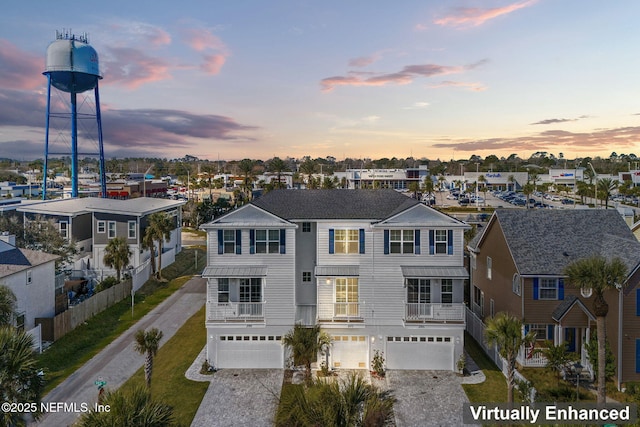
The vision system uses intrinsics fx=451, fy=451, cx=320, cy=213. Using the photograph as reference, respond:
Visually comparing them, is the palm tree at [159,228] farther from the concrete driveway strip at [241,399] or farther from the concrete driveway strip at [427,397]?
the concrete driveway strip at [427,397]

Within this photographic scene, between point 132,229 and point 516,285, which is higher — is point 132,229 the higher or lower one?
the higher one

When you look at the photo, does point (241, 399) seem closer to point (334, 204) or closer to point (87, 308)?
point (334, 204)

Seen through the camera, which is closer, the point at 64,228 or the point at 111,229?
the point at 64,228

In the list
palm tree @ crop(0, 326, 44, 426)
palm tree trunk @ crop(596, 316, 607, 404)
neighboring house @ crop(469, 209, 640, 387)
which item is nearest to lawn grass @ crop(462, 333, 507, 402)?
neighboring house @ crop(469, 209, 640, 387)

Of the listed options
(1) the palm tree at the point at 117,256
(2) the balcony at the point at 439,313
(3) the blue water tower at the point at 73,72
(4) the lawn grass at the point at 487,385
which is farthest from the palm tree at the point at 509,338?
(3) the blue water tower at the point at 73,72

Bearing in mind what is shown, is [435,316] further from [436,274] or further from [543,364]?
[543,364]

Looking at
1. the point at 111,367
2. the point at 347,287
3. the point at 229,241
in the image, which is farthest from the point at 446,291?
the point at 111,367
